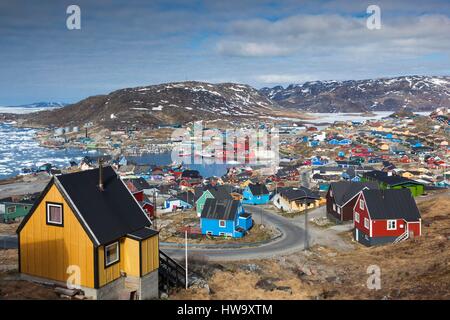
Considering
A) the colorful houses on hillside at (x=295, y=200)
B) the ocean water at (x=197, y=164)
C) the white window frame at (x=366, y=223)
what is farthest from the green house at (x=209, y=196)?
the ocean water at (x=197, y=164)

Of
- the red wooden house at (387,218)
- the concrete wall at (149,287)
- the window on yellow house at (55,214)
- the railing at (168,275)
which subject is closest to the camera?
the window on yellow house at (55,214)

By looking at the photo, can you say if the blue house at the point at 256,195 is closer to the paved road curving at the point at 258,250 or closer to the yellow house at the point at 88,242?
the paved road curving at the point at 258,250

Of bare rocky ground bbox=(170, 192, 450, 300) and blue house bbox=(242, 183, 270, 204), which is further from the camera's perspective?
blue house bbox=(242, 183, 270, 204)

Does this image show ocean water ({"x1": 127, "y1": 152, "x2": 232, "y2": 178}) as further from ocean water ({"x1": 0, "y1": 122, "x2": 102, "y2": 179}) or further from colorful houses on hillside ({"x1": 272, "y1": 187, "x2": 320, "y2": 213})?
colorful houses on hillside ({"x1": 272, "y1": 187, "x2": 320, "y2": 213})

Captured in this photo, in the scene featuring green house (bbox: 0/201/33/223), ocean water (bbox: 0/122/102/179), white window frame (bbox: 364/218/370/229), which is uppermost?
ocean water (bbox: 0/122/102/179)

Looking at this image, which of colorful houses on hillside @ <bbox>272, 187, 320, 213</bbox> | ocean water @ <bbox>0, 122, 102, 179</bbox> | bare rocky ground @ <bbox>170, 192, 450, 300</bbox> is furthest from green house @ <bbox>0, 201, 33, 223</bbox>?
ocean water @ <bbox>0, 122, 102, 179</bbox>

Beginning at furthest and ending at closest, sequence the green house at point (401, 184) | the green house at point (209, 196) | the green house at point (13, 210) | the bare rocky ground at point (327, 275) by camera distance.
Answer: the green house at point (401, 184) < the green house at point (209, 196) < the green house at point (13, 210) < the bare rocky ground at point (327, 275)
